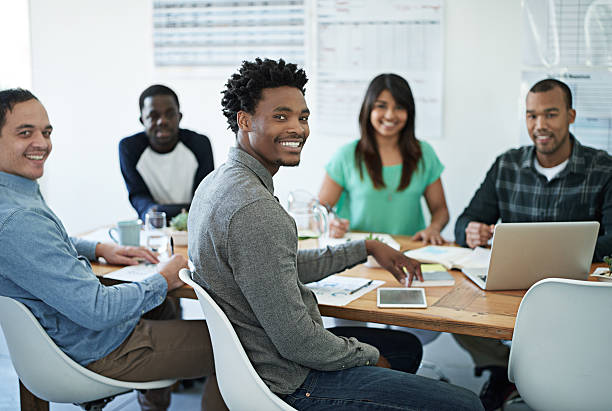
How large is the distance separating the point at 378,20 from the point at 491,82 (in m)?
0.72

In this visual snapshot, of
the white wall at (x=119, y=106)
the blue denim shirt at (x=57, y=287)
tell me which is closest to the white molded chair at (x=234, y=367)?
the blue denim shirt at (x=57, y=287)

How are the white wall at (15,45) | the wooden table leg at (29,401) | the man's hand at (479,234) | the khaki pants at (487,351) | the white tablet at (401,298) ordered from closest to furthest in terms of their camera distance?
1. the white tablet at (401,298)
2. the wooden table leg at (29,401)
3. the man's hand at (479,234)
4. the khaki pants at (487,351)
5. the white wall at (15,45)

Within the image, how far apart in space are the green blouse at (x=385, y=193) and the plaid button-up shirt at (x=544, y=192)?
0.30m

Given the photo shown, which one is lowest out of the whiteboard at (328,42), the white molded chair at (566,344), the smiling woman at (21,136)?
the white molded chair at (566,344)

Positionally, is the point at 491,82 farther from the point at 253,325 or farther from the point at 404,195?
the point at 253,325

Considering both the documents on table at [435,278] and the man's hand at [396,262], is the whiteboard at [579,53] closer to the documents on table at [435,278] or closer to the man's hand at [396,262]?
the documents on table at [435,278]

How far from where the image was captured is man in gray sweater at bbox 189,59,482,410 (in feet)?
4.74

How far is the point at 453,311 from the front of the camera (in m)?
1.72

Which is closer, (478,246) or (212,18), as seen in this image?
(478,246)

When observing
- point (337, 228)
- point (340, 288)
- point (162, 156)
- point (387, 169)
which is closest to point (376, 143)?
point (387, 169)

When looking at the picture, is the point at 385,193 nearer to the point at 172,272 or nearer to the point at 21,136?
the point at 172,272

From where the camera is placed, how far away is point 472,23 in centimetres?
351

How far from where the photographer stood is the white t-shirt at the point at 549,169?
262 cm

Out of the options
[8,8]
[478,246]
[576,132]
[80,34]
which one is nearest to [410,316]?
[478,246]
